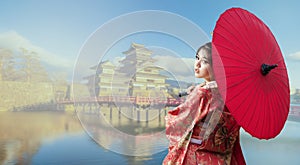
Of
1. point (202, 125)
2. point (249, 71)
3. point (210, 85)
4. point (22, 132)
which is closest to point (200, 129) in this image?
point (202, 125)

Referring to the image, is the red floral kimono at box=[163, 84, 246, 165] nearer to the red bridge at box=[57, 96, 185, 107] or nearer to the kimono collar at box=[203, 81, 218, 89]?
the kimono collar at box=[203, 81, 218, 89]

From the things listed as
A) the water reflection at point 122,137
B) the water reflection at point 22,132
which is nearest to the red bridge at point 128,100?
the water reflection at point 122,137

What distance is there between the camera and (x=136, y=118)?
53.2 inches

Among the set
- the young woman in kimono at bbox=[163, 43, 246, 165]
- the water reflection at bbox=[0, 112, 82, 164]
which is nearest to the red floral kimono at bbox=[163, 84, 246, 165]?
the young woman in kimono at bbox=[163, 43, 246, 165]

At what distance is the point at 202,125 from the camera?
0.91 m

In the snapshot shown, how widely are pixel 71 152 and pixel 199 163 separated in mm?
6545

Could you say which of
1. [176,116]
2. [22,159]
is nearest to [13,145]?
[22,159]

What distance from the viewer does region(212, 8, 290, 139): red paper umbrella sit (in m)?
0.80

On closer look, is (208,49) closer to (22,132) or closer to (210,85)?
(210,85)

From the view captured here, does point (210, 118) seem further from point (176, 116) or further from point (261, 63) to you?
point (261, 63)

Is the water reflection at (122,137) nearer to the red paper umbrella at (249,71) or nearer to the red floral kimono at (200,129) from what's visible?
the red floral kimono at (200,129)

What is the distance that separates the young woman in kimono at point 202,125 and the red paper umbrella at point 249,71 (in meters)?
0.09

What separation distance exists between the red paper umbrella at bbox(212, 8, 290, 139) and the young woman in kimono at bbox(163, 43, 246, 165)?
0.31 feet

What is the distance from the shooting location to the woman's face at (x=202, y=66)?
0.92 metres
